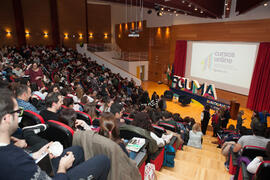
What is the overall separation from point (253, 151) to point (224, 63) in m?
8.36

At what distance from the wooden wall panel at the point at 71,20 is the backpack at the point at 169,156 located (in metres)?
16.4

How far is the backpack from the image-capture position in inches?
118

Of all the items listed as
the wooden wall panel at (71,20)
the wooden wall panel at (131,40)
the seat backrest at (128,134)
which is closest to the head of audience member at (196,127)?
the seat backrest at (128,134)

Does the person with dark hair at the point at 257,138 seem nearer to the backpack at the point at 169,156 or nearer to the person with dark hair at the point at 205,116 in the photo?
the backpack at the point at 169,156

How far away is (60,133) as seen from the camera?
1.85 metres

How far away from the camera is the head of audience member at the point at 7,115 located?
1.11m

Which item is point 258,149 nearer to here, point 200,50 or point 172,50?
point 200,50

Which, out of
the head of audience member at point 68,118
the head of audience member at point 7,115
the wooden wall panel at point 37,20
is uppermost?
the wooden wall panel at point 37,20

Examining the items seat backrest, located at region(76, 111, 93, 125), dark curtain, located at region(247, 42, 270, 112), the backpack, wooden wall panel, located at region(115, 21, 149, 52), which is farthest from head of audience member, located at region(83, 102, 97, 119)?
wooden wall panel, located at region(115, 21, 149, 52)

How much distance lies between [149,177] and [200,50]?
10201 mm

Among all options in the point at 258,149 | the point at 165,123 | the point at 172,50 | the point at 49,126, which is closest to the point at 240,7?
the point at 172,50

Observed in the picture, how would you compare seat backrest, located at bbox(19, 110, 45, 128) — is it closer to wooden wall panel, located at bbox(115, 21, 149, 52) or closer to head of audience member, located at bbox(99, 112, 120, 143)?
head of audience member, located at bbox(99, 112, 120, 143)

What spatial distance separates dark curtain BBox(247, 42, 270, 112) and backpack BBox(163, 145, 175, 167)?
754cm

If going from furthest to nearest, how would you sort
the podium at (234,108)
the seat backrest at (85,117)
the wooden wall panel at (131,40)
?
the wooden wall panel at (131,40) → the podium at (234,108) → the seat backrest at (85,117)
